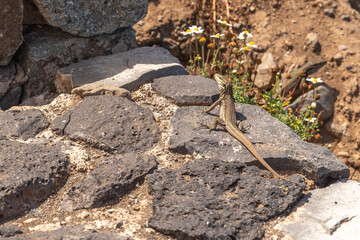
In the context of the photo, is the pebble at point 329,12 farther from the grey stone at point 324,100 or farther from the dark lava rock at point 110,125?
the dark lava rock at point 110,125

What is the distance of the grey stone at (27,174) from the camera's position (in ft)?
8.98

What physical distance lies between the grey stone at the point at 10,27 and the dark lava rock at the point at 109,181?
1.88 meters

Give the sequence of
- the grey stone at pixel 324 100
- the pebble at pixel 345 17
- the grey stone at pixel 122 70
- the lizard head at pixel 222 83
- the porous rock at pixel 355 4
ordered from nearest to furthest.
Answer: the lizard head at pixel 222 83 → the grey stone at pixel 122 70 → the grey stone at pixel 324 100 → the pebble at pixel 345 17 → the porous rock at pixel 355 4

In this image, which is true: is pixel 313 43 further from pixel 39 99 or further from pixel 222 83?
pixel 39 99

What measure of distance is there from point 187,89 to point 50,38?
1680 millimetres

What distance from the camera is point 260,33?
7.09 meters

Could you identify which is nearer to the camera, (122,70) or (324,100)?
(122,70)

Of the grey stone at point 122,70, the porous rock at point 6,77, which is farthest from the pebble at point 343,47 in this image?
the porous rock at point 6,77

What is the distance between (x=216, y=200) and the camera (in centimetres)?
282

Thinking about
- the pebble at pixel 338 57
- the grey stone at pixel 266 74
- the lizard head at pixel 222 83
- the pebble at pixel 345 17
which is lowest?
the grey stone at pixel 266 74

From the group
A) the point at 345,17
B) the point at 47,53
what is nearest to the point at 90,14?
the point at 47,53

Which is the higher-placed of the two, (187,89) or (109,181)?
(187,89)

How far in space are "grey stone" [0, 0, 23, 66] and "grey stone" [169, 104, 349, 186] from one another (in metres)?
1.85

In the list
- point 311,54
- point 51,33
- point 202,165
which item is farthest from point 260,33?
point 202,165
